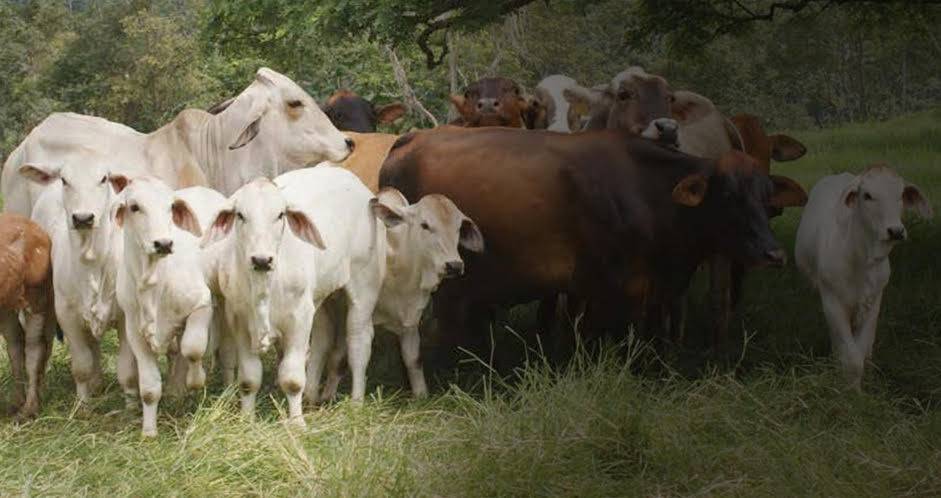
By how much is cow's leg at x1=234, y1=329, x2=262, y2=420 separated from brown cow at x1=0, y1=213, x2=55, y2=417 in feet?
4.04

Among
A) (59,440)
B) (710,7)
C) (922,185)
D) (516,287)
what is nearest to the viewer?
(59,440)

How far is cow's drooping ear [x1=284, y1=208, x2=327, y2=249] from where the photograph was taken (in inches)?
252

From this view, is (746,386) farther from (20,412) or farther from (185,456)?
(20,412)

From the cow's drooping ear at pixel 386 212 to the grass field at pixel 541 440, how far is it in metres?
0.83

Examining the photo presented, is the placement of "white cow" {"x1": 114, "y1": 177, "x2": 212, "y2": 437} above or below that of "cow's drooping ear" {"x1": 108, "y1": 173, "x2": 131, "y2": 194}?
below

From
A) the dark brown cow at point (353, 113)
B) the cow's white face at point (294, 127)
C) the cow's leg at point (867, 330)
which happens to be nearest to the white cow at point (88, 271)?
the cow's white face at point (294, 127)

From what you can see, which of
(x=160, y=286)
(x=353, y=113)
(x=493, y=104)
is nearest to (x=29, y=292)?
(x=160, y=286)

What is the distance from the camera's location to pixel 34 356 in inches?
287

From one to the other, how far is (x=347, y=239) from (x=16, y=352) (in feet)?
6.52

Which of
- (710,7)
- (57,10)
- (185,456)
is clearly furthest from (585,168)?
(57,10)

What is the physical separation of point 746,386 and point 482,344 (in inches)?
57.8

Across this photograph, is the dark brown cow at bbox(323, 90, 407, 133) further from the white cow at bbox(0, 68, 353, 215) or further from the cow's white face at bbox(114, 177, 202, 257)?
the cow's white face at bbox(114, 177, 202, 257)

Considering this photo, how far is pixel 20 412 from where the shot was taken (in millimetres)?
7230

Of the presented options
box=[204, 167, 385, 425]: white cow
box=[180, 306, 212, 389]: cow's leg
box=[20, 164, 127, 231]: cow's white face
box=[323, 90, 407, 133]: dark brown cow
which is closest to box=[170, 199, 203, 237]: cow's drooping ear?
box=[204, 167, 385, 425]: white cow
